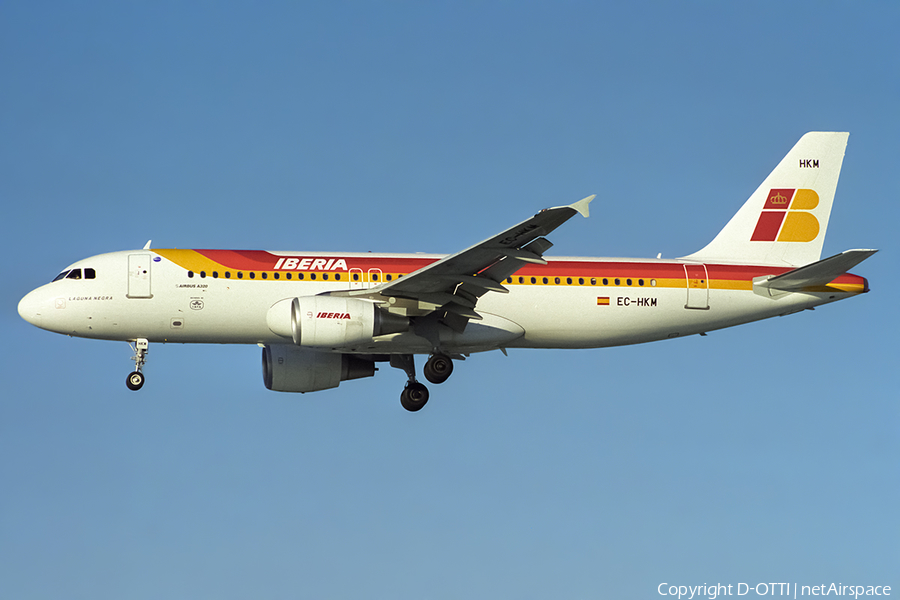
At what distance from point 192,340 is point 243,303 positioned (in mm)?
1976

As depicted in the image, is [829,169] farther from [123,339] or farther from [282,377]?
[123,339]

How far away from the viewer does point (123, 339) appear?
31.0 m

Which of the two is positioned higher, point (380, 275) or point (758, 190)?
point (758, 190)

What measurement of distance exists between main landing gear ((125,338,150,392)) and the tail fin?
17.1 metres

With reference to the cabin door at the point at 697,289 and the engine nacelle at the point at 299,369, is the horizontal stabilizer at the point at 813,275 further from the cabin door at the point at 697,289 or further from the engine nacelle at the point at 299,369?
the engine nacelle at the point at 299,369

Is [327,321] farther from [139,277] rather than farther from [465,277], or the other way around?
[139,277]

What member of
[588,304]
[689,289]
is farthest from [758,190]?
[588,304]

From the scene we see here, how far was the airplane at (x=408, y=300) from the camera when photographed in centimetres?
2942

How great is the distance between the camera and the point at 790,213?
117ft

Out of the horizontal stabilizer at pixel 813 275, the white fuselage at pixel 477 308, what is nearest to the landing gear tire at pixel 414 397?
the white fuselage at pixel 477 308

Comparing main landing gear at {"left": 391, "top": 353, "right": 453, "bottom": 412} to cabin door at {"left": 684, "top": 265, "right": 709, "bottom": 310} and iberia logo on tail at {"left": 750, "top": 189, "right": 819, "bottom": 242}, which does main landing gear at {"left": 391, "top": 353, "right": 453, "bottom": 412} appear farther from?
iberia logo on tail at {"left": 750, "top": 189, "right": 819, "bottom": 242}

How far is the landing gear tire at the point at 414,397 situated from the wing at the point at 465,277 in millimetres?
2634

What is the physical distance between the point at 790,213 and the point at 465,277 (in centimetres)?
1268

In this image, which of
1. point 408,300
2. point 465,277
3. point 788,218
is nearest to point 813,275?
point 788,218
